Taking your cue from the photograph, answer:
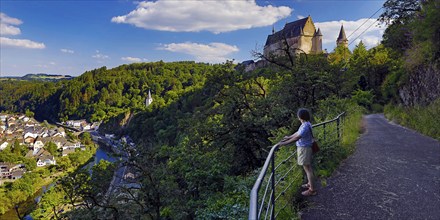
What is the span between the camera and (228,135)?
10.7 meters

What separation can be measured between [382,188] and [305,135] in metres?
2.08

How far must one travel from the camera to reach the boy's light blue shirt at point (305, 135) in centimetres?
390

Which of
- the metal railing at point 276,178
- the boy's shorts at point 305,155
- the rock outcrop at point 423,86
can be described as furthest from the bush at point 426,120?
the boy's shorts at point 305,155

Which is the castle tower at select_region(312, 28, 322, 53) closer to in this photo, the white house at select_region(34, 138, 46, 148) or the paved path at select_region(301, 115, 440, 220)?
the paved path at select_region(301, 115, 440, 220)

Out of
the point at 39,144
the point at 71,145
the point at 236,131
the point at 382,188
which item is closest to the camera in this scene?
the point at 382,188

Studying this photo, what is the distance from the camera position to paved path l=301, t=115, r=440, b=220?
153 inches

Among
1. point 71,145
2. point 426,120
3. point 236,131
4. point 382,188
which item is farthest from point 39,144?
point 382,188

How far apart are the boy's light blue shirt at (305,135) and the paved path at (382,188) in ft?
3.06

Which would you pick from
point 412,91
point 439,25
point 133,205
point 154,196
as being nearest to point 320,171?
point 154,196

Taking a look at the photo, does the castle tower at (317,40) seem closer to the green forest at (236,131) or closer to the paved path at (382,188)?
the green forest at (236,131)

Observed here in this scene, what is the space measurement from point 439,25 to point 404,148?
20.2 ft

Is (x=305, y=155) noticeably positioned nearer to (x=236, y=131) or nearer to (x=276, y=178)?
(x=276, y=178)

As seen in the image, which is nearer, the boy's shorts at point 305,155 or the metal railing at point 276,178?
the metal railing at point 276,178

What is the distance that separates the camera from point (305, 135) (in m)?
3.93
